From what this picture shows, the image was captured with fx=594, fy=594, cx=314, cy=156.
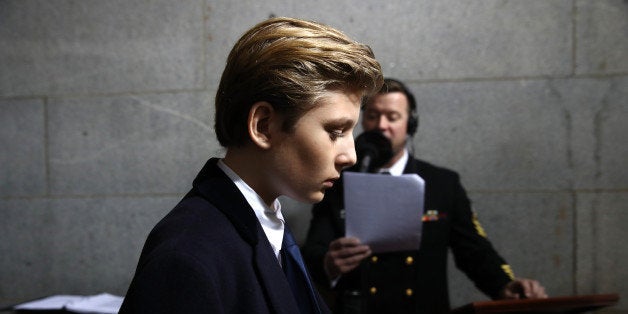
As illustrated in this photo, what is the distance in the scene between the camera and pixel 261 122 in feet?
3.98

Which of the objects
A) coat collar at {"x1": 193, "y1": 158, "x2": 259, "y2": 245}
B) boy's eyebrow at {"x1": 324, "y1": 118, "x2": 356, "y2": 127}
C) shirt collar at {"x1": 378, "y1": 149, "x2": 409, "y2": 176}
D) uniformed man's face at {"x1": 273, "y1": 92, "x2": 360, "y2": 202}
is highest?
boy's eyebrow at {"x1": 324, "y1": 118, "x2": 356, "y2": 127}

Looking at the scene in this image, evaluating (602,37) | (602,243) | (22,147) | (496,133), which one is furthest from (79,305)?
(602,37)

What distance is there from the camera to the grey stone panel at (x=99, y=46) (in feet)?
12.1

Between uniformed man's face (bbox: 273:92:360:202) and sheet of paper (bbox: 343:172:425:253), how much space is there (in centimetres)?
113

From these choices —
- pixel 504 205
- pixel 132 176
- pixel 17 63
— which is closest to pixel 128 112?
pixel 132 176

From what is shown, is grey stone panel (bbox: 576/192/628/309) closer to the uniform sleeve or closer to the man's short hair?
the uniform sleeve

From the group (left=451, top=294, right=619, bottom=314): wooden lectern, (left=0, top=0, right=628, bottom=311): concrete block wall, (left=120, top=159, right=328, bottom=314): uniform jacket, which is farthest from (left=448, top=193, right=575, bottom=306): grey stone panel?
(left=120, top=159, right=328, bottom=314): uniform jacket

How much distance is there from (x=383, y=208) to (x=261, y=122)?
49.2 inches

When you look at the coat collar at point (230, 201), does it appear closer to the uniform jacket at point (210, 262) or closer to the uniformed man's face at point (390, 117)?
the uniform jacket at point (210, 262)

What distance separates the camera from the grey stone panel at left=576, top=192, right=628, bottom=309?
10.8 feet

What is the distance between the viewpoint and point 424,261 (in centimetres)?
286

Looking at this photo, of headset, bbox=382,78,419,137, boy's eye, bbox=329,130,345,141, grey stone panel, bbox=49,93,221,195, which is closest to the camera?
boy's eye, bbox=329,130,345,141

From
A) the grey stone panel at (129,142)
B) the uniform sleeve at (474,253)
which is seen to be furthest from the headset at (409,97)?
the grey stone panel at (129,142)

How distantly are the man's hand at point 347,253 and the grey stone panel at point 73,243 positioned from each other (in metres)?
1.66
